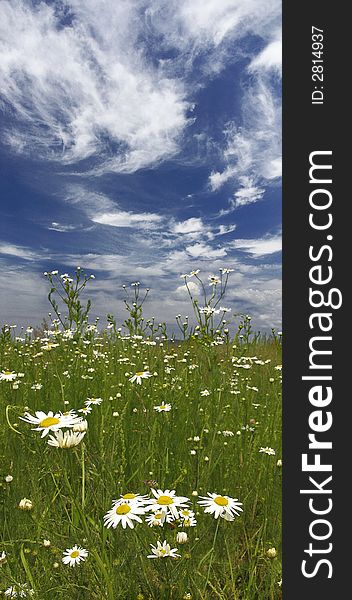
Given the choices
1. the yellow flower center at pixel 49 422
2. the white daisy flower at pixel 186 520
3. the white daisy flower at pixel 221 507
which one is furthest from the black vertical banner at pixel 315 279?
the yellow flower center at pixel 49 422

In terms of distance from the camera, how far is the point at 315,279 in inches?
59.2

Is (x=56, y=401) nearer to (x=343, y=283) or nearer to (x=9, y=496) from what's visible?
(x=9, y=496)

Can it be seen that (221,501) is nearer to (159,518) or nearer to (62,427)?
(159,518)

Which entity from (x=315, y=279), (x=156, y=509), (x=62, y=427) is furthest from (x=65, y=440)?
(x=315, y=279)

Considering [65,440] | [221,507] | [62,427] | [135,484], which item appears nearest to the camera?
[65,440]

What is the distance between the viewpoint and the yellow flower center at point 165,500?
1654mm

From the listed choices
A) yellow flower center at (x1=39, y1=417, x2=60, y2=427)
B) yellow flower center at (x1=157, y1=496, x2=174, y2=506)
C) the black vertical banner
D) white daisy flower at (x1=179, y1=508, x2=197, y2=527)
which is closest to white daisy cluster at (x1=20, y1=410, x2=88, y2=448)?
→ yellow flower center at (x1=39, y1=417, x2=60, y2=427)

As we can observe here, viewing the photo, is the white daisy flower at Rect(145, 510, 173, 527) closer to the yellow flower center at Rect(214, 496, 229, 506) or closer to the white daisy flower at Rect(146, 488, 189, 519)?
the white daisy flower at Rect(146, 488, 189, 519)

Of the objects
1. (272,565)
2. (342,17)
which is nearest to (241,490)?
(272,565)

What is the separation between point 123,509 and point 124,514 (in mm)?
31

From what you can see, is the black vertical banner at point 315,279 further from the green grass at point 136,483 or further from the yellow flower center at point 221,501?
the green grass at point 136,483

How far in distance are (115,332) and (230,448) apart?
9.04 feet

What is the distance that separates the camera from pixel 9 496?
2.57m

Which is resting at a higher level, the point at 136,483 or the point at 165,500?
the point at 165,500
